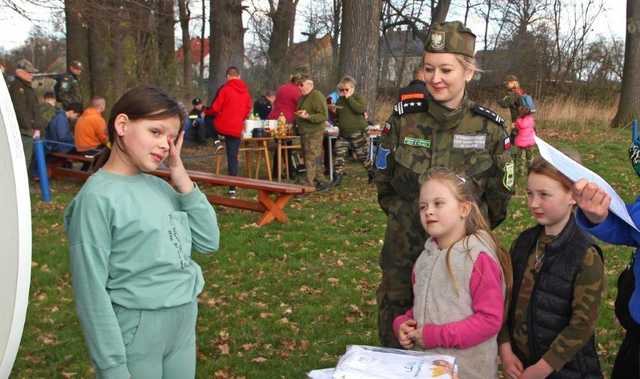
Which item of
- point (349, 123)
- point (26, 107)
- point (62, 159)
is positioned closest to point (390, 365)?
point (349, 123)

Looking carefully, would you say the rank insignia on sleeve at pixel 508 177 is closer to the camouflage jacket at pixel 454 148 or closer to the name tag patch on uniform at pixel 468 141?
the camouflage jacket at pixel 454 148

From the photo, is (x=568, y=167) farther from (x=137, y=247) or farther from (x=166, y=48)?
(x=166, y=48)

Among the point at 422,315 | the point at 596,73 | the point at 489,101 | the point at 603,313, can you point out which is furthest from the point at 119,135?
the point at 596,73

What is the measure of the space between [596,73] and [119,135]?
26.7 meters

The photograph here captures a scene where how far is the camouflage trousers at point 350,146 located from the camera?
38.6 ft

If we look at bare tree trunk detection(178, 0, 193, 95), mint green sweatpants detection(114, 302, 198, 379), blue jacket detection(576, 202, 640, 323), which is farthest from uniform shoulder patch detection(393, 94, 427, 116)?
bare tree trunk detection(178, 0, 193, 95)

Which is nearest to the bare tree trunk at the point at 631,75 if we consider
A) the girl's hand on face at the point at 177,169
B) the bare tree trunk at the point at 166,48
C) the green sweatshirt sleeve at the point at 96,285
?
the bare tree trunk at the point at 166,48

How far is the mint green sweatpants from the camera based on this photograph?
246cm

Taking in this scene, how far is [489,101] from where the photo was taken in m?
26.0

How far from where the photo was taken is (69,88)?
14648 millimetres

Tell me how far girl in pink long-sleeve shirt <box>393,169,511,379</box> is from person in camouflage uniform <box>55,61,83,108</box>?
13.0m

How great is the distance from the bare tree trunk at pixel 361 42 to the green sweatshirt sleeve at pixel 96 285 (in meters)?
11.7

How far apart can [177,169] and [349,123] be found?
930 centimetres

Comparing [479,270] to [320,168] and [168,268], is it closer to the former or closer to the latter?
[168,268]
